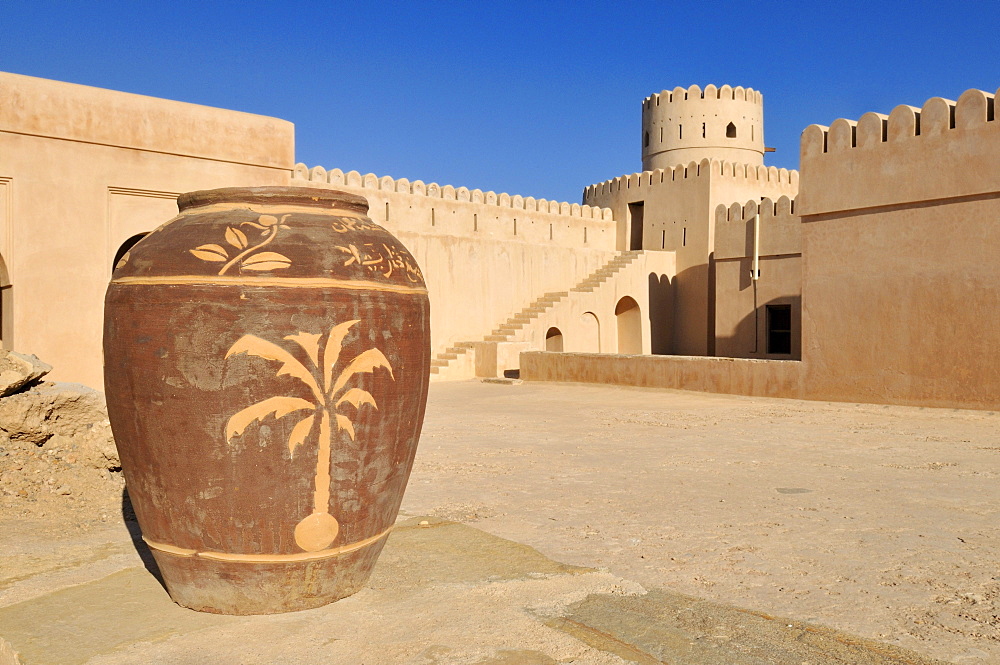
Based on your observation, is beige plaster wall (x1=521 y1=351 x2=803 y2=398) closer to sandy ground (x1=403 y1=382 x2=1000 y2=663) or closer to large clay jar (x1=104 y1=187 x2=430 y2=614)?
sandy ground (x1=403 y1=382 x2=1000 y2=663)

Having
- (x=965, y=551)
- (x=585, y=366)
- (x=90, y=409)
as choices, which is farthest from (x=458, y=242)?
(x=965, y=551)

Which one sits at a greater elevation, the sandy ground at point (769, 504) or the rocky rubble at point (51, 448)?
the rocky rubble at point (51, 448)

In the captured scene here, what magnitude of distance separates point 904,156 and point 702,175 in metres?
11.7

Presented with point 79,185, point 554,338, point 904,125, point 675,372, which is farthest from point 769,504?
point 554,338

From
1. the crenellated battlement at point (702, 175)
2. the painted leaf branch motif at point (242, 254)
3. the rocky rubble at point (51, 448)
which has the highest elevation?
the crenellated battlement at point (702, 175)

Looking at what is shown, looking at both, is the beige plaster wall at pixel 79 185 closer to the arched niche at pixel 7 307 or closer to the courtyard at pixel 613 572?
the arched niche at pixel 7 307

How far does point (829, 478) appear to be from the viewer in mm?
5727

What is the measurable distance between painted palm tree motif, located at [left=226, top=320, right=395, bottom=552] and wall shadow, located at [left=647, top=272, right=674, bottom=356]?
19.5 metres

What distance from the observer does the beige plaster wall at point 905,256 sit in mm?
9406

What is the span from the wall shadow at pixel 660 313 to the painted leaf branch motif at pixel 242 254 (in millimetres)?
19552

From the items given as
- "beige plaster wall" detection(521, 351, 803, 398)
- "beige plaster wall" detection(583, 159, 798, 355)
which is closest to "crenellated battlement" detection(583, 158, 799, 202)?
"beige plaster wall" detection(583, 159, 798, 355)

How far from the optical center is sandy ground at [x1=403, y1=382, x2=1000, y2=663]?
10.7 ft

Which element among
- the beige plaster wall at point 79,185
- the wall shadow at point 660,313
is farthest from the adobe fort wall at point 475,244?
the beige plaster wall at point 79,185

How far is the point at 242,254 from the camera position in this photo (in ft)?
9.94
